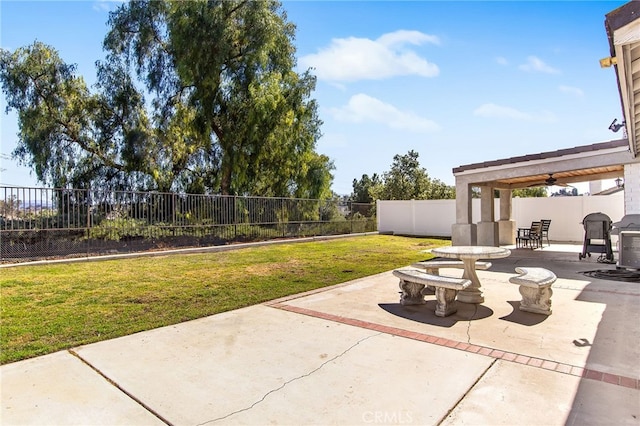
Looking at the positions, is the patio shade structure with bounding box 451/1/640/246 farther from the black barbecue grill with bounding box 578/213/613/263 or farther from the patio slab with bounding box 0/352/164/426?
the patio slab with bounding box 0/352/164/426

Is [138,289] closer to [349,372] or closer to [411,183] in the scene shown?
[349,372]

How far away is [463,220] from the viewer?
501 inches

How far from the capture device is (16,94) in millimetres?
14305

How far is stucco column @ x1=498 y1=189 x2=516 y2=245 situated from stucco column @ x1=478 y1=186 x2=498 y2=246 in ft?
6.41

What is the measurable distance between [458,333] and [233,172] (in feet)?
46.9

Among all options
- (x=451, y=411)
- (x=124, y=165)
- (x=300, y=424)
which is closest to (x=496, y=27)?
(x=451, y=411)

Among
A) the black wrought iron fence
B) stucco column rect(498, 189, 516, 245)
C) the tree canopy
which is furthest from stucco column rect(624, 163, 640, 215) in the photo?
the tree canopy

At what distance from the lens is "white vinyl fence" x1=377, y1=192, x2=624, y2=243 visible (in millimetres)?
16250

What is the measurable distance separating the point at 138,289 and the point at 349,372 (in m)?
5.15

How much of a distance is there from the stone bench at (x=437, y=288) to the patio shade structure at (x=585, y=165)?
305cm

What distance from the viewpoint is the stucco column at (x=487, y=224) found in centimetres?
1456

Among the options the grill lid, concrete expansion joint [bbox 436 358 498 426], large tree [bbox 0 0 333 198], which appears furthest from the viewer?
large tree [bbox 0 0 333 198]

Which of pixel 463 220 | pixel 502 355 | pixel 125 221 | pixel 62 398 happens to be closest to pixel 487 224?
pixel 463 220

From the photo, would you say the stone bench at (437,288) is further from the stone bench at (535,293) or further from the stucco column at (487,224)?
the stucco column at (487,224)
